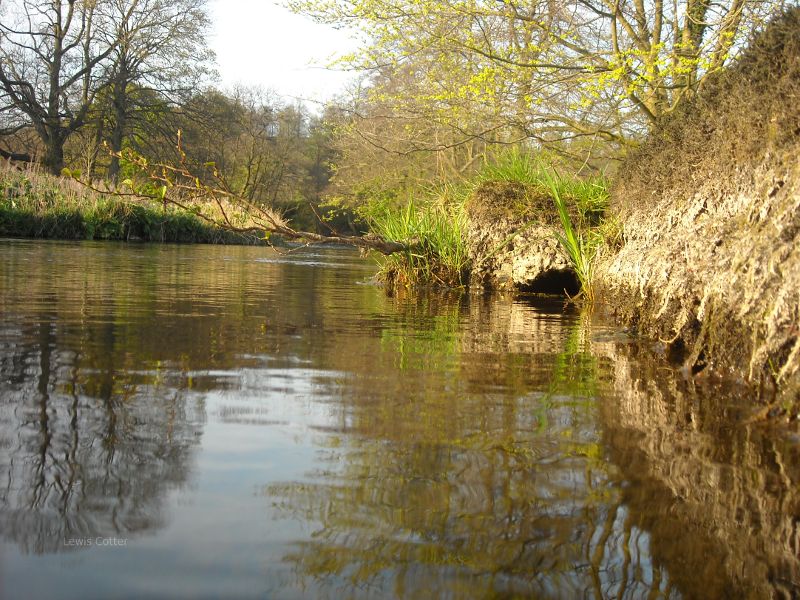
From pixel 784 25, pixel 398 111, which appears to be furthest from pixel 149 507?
pixel 398 111

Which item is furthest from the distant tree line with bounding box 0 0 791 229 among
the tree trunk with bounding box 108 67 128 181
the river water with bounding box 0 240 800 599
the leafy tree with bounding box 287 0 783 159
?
the tree trunk with bounding box 108 67 128 181

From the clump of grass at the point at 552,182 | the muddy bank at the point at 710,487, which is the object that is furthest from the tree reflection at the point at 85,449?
the clump of grass at the point at 552,182

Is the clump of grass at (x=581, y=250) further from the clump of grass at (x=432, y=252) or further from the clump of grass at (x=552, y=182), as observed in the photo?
the clump of grass at (x=432, y=252)

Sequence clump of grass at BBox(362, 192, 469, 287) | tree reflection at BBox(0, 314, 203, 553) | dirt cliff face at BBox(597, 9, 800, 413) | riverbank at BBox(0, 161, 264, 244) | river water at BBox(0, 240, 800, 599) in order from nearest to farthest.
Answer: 1. river water at BBox(0, 240, 800, 599)
2. tree reflection at BBox(0, 314, 203, 553)
3. dirt cliff face at BBox(597, 9, 800, 413)
4. clump of grass at BBox(362, 192, 469, 287)
5. riverbank at BBox(0, 161, 264, 244)

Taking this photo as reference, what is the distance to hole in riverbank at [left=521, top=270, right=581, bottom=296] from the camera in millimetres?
9367

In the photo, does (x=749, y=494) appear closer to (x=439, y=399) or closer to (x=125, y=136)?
(x=439, y=399)

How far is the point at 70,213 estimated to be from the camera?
825 inches

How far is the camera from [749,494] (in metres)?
1.93

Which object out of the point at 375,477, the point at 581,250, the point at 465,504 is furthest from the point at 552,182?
the point at 465,504

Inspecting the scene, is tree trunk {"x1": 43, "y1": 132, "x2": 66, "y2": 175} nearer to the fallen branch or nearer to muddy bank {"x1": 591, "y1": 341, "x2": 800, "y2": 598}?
the fallen branch

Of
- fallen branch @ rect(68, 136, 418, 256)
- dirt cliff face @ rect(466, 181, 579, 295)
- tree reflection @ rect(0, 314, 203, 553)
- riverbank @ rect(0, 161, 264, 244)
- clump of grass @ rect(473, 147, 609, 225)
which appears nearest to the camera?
tree reflection @ rect(0, 314, 203, 553)

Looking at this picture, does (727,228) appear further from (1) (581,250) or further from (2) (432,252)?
(2) (432,252)

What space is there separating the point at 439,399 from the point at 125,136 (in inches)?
1440

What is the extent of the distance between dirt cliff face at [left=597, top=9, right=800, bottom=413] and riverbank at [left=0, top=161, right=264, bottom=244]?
50.2 feet
